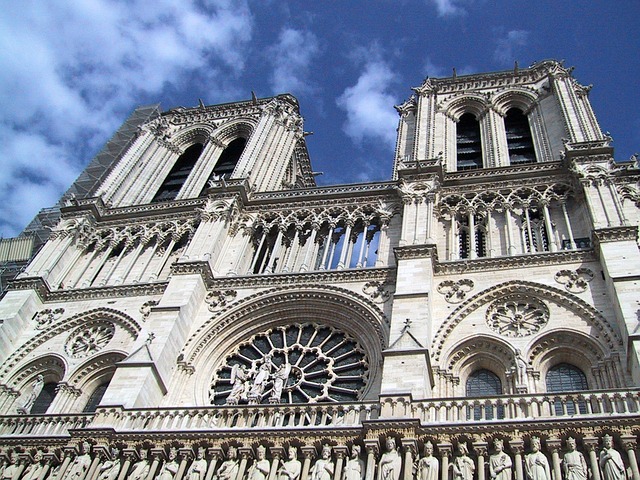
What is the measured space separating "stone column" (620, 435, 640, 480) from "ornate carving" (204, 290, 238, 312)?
33.5ft

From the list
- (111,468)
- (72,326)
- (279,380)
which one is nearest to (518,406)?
(279,380)

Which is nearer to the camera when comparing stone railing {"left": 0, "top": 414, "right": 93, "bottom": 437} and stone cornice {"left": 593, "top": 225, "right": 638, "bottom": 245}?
stone railing {"left": 0, "top": 414, "right": 93, "bottom": 437}

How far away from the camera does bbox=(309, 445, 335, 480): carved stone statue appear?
12312 millimetres

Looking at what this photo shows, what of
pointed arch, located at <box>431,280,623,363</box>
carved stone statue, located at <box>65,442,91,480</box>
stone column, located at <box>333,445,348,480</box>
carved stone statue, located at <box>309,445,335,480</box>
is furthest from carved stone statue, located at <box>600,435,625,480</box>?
carved stone statue, located at <box>65,442,91,480</box>

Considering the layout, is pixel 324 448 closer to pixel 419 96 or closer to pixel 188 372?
pixel 188 372

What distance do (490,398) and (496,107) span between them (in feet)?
49.3

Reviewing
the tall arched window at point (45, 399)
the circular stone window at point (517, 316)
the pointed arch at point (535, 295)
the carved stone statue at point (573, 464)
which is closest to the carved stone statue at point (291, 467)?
the pointed arch at point (535, 295)

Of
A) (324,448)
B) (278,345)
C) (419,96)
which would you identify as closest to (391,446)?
(324,448)

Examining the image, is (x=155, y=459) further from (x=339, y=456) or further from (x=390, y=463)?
(x=390, y=463)

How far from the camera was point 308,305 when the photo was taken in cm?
1838

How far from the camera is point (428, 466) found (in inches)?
472

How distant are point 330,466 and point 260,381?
409cm

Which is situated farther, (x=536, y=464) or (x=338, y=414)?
(x=338, y=414)

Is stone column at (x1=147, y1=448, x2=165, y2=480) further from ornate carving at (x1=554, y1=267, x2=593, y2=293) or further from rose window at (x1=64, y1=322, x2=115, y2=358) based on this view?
ornate carving at (x1=554, y1=267, x2=593, y2=293)
